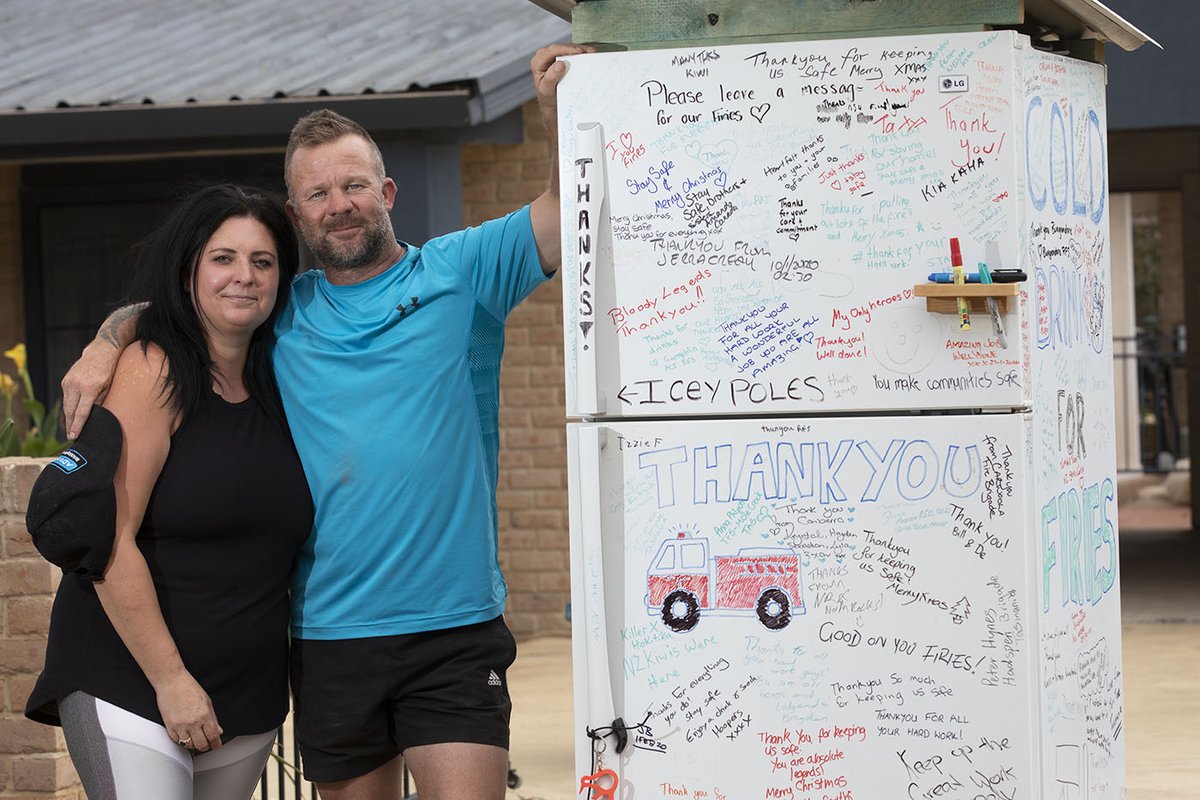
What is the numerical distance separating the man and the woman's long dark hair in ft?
0.18

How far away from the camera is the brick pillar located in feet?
17.3

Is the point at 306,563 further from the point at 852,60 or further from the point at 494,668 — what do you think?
the point at 852,60

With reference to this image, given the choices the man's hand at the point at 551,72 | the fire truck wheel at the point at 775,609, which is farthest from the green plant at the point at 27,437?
the fire truck wheel at the point at 775,609

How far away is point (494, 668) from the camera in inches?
146

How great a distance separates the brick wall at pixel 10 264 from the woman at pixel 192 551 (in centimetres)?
736

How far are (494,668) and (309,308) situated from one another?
96cm

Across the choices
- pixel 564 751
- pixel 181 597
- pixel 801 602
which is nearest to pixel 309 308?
pixel 181 597

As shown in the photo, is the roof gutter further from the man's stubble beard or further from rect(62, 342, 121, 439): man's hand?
rect(62, 342, 121, 439): man's hand

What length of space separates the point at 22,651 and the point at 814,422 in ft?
10.1

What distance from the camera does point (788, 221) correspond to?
141 inches

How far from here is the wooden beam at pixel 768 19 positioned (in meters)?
3.54

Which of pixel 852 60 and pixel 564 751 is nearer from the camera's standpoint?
pixel 852 60

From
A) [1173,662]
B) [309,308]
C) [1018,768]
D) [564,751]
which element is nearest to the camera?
[1018,768]

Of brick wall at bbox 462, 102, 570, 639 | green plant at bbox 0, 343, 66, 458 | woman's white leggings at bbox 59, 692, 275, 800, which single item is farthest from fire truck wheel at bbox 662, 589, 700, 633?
brick wall at bbox 462, 102, 570, 639
